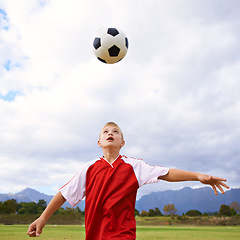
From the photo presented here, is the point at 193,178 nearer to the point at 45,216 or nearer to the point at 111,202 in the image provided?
the point at 111,202

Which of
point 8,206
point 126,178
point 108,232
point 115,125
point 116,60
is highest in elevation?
point 8,206

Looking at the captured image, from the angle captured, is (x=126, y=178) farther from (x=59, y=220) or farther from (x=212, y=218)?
(x=212, y=218)

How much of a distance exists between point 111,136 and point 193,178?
124cm

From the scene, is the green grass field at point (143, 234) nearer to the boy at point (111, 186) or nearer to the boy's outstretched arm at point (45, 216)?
the boy's outstretched arm at point (45, 216)

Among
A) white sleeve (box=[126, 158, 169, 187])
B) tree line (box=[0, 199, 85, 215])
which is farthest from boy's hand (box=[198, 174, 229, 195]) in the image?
tree line (box=[0, 199, 85, 215])

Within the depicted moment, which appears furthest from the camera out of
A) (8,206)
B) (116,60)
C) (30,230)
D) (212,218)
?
(8,206)

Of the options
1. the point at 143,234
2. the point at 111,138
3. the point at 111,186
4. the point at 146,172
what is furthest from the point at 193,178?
the point at 143,234

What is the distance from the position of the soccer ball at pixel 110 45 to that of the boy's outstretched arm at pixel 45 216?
4.10 meters

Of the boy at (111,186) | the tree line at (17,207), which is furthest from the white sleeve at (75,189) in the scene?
the tree line at (17,207)

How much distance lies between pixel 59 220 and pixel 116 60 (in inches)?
1323

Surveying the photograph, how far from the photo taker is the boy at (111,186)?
12.3 feet

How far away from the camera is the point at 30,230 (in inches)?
156

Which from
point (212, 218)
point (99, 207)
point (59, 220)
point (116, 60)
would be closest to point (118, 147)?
point (99, 207)

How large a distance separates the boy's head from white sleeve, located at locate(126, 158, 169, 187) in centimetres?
33
